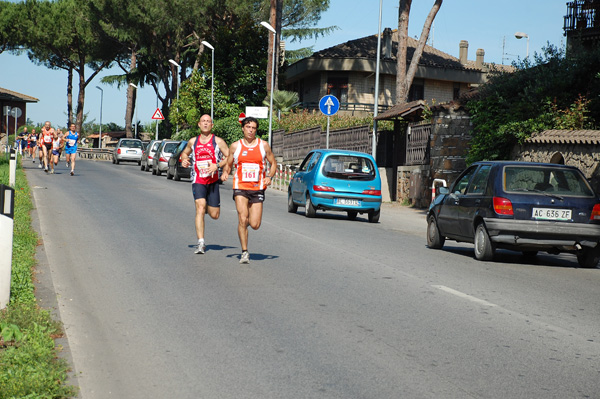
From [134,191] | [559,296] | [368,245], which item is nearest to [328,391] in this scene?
[559,296]

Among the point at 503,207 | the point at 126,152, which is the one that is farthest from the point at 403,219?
the point at 126,152

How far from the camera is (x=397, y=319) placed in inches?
314

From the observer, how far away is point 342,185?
68.9 ft

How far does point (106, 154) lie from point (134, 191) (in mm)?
50195

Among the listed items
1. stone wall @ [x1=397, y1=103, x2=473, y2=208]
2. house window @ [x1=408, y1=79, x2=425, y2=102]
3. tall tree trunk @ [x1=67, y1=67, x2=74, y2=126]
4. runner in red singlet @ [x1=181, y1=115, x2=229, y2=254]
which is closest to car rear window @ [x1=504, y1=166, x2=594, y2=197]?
runner in red singlet @ [x1=181, y1=115, x2=229, y2=254]

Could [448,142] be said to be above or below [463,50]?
below

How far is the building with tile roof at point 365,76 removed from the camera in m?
56.4

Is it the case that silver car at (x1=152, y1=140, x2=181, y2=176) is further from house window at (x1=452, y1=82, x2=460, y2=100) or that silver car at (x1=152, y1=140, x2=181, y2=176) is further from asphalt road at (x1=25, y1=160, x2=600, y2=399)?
house window at (x1=452, y1=82, x2=460, y2=100)

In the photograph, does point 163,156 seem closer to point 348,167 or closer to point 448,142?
point 448,142

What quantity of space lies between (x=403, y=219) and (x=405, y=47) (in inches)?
597

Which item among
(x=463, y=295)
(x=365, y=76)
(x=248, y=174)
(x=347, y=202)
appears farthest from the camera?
(x=365, y=76)

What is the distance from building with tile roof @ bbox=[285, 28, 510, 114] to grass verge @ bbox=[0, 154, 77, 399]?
47.8m

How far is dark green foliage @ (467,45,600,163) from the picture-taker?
866 inches

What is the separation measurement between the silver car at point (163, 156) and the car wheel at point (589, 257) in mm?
28030
